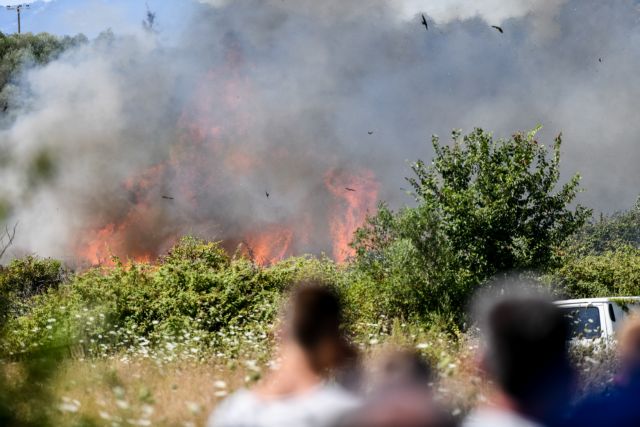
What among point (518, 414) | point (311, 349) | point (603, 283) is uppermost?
point (603, 283)

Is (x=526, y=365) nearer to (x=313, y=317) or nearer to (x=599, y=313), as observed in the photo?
(x=313, y=317)

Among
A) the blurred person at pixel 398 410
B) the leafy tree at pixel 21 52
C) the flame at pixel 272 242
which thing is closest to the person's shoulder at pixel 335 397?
the blurred person at pixel 398 410

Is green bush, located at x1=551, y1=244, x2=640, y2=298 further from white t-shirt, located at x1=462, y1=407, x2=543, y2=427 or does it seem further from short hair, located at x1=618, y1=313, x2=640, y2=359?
white t-shirt, located at x1=462, y1=407, x2=543, y2=427

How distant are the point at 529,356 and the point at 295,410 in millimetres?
922

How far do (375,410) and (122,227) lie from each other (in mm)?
33330

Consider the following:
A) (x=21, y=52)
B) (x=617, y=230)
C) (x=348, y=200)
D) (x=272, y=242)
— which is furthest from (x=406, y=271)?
(x=617, y=230)

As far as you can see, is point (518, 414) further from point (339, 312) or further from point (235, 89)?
point (235, 89)

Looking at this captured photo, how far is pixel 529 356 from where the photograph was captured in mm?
2422

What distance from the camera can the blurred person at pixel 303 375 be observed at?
2.64 metres

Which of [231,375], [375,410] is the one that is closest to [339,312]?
[375,410]

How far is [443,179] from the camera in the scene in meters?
16.5

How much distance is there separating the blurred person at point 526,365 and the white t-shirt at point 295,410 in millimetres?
535

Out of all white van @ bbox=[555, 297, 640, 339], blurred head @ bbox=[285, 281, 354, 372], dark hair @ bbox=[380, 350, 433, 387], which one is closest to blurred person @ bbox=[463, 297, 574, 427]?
dark hair @ bbox=[380, 350, 433, 387]

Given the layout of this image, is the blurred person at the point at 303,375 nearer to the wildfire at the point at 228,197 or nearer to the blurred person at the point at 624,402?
the blurred person at the point at 624,402
